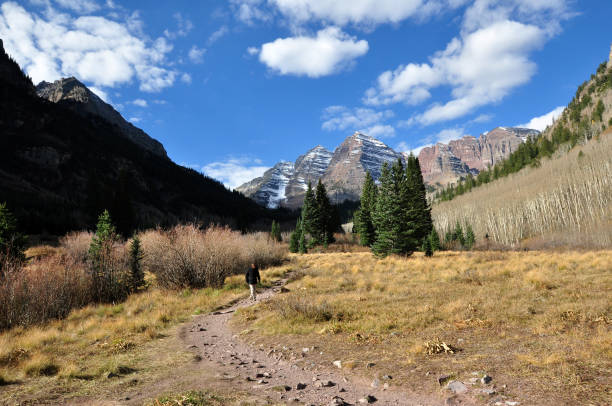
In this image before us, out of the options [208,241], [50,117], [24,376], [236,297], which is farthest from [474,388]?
[50,117]

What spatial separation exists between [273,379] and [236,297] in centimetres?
1346

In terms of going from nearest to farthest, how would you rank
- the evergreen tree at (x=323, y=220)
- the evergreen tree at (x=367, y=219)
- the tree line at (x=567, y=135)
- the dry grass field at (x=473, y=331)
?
the dry grass field at (x=473, y=331)
the evergreen tree at (x=367, y=219)
the evergreen tree at (x=323, y=220)
the tree line at (x=567, y=135)

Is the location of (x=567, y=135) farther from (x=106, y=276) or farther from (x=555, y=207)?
(x=106, y=276)

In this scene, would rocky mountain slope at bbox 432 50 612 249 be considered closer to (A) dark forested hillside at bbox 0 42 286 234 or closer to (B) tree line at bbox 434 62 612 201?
(B) tree line at bbox 434 62 612 201

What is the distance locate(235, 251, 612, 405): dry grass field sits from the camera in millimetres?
5691

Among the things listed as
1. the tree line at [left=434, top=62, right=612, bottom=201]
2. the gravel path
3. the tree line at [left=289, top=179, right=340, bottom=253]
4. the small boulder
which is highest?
the tree line at [left=434, top=62, right=612, bottom=201]

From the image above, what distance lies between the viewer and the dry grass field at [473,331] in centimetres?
569

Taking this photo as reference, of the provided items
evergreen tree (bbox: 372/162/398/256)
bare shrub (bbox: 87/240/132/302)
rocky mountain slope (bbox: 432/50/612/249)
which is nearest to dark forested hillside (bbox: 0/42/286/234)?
bare shrub (bbox: 87/240/132/302)

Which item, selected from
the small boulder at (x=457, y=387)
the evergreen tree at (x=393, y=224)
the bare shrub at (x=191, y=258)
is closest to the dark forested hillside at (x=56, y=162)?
the bare shrub at (x=191, y=258)

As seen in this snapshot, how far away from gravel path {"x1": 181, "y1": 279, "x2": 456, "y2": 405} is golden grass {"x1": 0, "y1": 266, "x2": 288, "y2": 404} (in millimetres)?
1640

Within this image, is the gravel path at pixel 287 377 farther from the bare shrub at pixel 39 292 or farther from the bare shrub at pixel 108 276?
the bare shrub at pixel 108 276

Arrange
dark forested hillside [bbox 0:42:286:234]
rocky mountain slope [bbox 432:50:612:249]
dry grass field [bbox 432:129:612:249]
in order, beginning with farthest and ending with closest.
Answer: dark forested hillside [bbox 0:42:286:234]
rocky mountain slope [bbox 432:50:612:249]
dry grass field [bbox 432:129:612:249]

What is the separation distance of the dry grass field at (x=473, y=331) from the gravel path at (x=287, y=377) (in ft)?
1.58

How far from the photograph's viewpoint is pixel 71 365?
8391 millimetres
